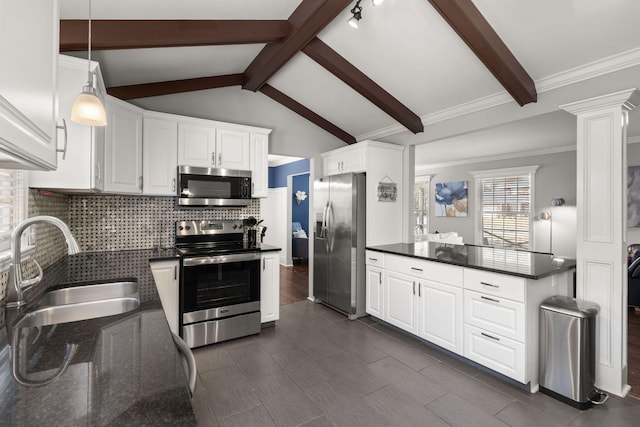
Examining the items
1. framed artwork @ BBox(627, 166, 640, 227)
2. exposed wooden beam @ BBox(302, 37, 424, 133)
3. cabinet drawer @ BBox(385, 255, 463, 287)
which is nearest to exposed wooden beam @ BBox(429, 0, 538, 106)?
exposed wooden beam @ BBox(302, 37, 424, 133)

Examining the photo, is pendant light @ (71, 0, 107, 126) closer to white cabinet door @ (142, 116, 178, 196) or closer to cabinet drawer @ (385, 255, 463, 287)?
white cabinet door @ (142, 116, 178, 196)

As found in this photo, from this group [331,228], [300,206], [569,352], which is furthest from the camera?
[300,206]

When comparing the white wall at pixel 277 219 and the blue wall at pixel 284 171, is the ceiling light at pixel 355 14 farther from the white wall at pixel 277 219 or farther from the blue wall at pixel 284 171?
the white wall at pixel 277 219

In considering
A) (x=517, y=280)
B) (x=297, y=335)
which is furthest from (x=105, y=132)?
(x=517, y=280)

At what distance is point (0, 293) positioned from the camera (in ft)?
4.66

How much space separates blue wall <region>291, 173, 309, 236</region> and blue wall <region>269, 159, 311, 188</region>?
17 centimetres

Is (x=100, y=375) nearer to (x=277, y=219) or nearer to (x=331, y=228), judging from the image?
(x=331, y=228)

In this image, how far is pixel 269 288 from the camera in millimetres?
3545

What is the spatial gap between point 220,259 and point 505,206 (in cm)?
573

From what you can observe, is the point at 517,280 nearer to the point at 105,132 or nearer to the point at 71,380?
the point at 71,380

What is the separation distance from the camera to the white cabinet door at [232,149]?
352 centimetres

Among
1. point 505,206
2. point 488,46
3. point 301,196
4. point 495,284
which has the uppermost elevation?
point 488,46

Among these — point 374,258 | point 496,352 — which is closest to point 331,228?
point 374,258

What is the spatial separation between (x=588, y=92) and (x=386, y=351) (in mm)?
2779
